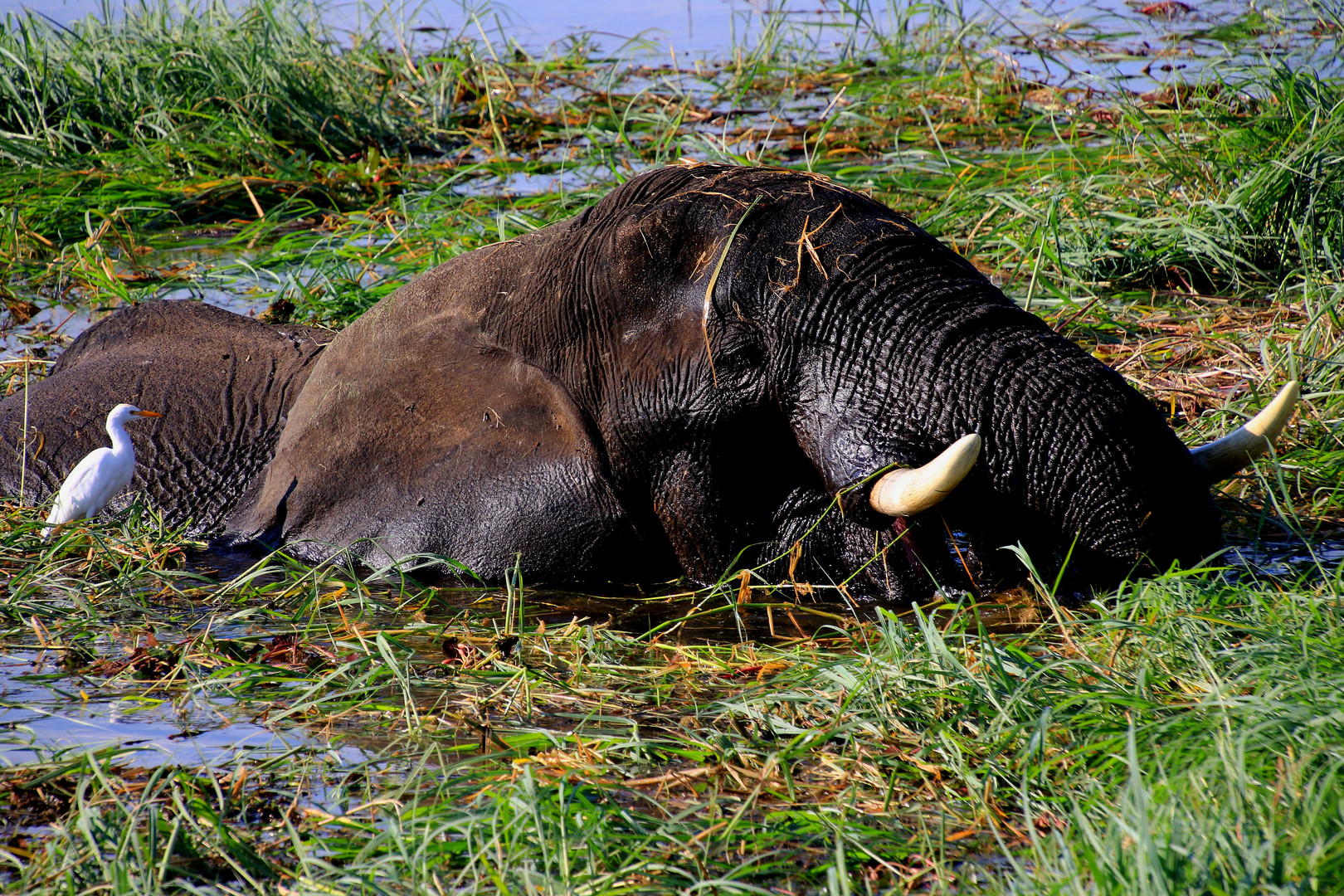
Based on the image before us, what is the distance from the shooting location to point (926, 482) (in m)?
3.66

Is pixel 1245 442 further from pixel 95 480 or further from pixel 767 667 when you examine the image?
pixel 95 480

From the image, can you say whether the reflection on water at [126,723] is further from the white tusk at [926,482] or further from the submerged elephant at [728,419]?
the white tusk at [926,482]

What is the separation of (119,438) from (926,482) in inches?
108

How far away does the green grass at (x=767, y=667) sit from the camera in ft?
8.71

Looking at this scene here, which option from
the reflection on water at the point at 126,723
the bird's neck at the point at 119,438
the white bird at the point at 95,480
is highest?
the bird's neck at the point at 119,438

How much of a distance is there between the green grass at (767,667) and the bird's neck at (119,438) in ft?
0.90

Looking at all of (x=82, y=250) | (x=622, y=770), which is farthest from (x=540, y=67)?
(x=622, y=770)

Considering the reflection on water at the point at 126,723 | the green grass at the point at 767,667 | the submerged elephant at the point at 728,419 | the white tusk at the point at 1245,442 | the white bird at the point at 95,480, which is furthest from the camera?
the white bird at the point at 95,480

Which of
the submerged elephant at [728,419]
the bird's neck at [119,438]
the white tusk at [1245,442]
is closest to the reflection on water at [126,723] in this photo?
the submerged elephant at [728,419]

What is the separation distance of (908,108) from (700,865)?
747 cm

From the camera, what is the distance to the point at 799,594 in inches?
163

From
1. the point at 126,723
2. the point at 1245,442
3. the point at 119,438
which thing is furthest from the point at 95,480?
the point at 1245,442

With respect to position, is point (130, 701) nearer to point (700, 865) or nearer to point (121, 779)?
point (121, 779)

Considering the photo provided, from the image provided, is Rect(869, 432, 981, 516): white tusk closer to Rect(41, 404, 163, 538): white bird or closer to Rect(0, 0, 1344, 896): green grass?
Rect(0, 0, 1344, 896): green grass
